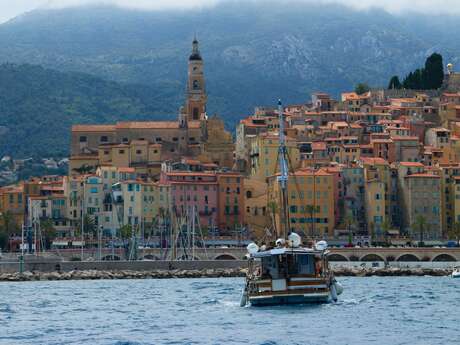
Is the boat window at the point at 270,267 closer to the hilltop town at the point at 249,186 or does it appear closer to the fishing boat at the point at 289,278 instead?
the fishing boat at the point at 289,278

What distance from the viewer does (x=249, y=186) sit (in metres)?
160

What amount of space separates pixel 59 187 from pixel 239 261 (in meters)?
39.2

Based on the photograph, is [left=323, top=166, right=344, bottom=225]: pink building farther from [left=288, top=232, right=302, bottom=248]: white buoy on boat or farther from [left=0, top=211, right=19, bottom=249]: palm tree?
[left=288, top=232, right=302, bottom=248]: white buoy on boat

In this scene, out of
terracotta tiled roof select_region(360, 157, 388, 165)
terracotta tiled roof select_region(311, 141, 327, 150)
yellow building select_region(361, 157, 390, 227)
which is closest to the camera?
yellow building select_region(361, 157, 390, 227)

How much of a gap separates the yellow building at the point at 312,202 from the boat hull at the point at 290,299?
237 ft

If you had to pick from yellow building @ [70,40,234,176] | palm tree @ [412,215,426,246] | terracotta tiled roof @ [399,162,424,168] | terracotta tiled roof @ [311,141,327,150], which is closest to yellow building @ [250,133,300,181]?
terracotta tiled roof @ [311,141,327,150]

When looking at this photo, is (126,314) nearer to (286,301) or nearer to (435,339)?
(286,301)

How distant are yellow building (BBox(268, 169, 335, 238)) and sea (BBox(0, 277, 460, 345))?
158 feet

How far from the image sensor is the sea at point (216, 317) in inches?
2564

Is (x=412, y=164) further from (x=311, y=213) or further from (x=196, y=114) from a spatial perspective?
(x=196, y=114)

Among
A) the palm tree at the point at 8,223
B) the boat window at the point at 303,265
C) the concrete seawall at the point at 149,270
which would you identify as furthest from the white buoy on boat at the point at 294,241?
the palm tree at the point at 8,223

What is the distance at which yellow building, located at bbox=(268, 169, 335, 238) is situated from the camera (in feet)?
493

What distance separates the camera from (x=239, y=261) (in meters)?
127

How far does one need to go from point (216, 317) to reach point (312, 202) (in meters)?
77.6
